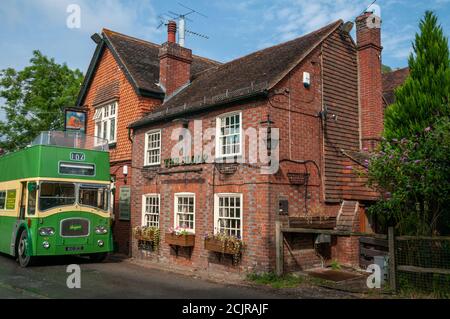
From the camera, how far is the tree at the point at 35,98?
29203mm

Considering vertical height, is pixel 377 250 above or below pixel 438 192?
below

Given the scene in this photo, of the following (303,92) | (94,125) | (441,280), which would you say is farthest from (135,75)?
(441,280)

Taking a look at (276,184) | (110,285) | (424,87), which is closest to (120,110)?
(276,184)

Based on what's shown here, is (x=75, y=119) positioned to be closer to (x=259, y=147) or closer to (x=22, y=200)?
(x=22, y=200)

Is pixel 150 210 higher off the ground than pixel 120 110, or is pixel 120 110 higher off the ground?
pixel 120 110

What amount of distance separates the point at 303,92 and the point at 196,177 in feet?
14.6

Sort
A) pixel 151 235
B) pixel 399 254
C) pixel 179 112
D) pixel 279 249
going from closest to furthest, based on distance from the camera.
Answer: pixel 399 254 → pixel 279 249 → pixel 179 112 → pixel 151 235

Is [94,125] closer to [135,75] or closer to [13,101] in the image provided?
[135,75]

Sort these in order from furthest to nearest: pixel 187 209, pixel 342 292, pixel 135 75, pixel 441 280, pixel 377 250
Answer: pixel 135 75 → pixel 187 209 → pixel 377 250 → pixel 342 292 → pixel 441 280

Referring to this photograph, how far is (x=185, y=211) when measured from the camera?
1466 centimetres

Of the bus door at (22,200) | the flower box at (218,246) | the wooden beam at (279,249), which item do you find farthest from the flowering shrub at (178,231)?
the bus door at (22,200)

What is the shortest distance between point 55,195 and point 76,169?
1.10 m

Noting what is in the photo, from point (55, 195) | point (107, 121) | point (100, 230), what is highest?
point (107, 121)

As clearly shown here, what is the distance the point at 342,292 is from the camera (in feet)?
33.6
